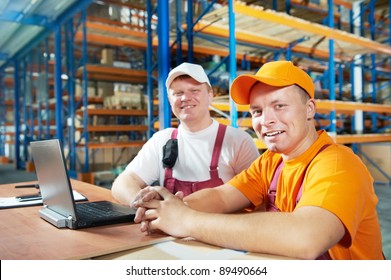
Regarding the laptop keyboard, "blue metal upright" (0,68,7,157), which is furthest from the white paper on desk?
"blue metal upright" (0,68,7,157)

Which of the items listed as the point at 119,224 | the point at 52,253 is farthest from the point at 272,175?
the point at 52,253

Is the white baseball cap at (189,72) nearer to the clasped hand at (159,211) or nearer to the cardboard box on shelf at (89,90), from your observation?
the clasped hand at (159,211)

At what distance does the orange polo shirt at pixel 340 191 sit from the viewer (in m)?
0.98

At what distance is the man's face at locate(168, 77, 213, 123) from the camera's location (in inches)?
83.4

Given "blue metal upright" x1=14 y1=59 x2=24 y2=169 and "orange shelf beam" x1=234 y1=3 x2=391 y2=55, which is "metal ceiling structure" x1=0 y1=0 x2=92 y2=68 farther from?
"orange shelf beam" x1=234 y1=3 x2=391 y2=55

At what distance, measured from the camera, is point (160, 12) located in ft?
13.8

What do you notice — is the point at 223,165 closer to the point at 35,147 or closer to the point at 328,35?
the point at 35,147

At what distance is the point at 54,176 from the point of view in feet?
4.27

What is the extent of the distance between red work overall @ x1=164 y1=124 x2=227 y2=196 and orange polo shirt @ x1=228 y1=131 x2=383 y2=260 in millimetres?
664

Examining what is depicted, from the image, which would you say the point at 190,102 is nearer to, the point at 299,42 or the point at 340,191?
the point at 340,191

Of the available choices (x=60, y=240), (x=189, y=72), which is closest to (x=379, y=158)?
(x=189, y=72)

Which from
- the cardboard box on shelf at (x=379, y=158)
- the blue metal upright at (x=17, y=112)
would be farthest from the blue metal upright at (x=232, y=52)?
the blue metal upright at (x=17, y=112)

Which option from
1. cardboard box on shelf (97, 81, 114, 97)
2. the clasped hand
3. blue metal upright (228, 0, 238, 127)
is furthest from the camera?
cardboard box on shelf (97, 81, 114, 97)
